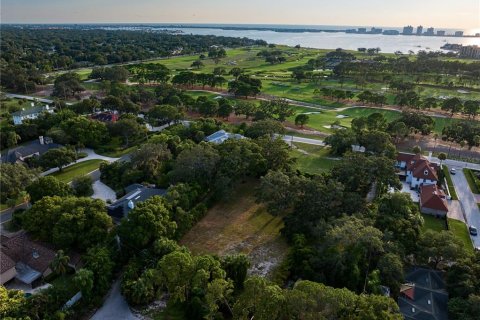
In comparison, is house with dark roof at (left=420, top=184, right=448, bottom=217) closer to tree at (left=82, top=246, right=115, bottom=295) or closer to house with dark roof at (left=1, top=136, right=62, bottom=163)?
tree at (left=82, top=246, right=115, bottom=295)

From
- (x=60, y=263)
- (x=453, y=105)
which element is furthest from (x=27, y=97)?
(x=453, y=105)

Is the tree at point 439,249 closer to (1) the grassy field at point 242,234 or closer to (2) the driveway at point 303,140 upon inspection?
(1) the grassy field at point 242,234

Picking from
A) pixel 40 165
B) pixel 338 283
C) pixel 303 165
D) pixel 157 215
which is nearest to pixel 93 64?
pixel 40 165

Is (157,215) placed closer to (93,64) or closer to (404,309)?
(404,309)

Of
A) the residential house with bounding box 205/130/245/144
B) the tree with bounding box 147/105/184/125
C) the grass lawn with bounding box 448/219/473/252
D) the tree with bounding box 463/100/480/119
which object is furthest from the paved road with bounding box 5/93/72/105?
the tree with bounding box 463/100/480/119

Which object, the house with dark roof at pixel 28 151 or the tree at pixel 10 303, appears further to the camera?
the house with dark roof at pixel 28 151

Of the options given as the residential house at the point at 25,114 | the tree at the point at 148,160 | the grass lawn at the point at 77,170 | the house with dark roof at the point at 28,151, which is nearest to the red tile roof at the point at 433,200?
the tree at the point at 148,160
